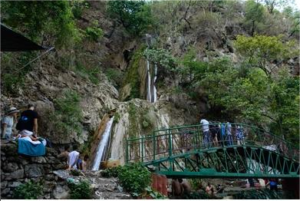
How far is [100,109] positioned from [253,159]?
8128 millimetres

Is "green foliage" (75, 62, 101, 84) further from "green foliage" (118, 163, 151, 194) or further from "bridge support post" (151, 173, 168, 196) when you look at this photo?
"green foliage" (118, 163, 151, 194)

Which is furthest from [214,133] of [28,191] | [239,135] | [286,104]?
[28,191]

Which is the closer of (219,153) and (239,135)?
(219,153)

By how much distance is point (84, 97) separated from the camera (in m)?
17.8

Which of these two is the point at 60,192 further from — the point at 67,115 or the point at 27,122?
the point at 67,115

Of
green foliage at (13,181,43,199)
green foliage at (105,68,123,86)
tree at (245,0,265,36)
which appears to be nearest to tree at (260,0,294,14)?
tree at (245,0,265,36)

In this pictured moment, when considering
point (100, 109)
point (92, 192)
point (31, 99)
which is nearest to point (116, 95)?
point (100, 109)

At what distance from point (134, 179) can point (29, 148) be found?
2.90 meters

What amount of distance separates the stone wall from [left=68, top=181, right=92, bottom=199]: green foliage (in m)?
0.22

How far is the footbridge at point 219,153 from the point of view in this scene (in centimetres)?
1152

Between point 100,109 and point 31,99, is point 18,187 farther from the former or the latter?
point 100,109

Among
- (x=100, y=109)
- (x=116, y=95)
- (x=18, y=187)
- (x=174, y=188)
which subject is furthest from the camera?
(x=116, y=95)

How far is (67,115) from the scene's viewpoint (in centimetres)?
1530

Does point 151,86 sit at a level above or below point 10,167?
above
